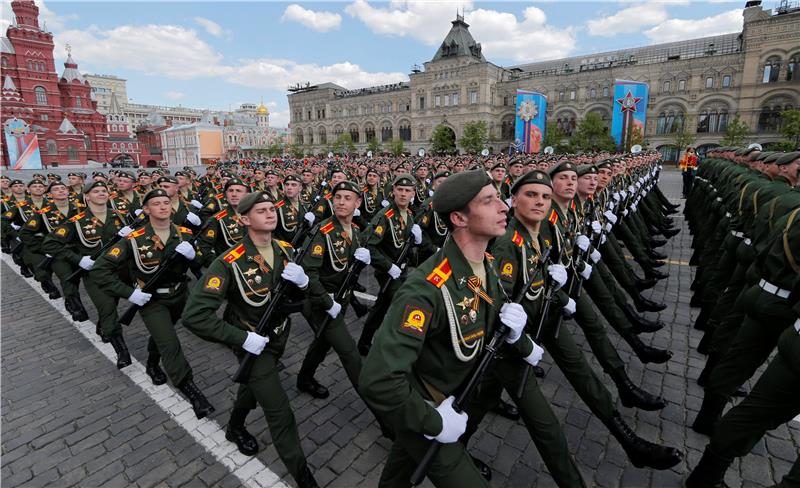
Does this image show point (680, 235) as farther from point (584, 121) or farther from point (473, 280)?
point (584, 121)

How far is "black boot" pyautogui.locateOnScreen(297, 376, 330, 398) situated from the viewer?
495 centimetres

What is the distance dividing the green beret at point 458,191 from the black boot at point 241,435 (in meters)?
3.05

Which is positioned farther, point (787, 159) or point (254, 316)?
point (787, 159)

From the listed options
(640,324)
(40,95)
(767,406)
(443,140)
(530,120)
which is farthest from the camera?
(443,140)

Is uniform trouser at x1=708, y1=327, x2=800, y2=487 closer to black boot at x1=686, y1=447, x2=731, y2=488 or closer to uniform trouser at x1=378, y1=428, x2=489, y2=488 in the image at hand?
black boot at x1=686, y1=447, x2=731, y2=488

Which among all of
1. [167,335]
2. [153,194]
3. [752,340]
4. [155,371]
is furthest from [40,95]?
[752,340]

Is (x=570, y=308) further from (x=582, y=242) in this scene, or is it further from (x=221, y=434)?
(x=221, y=434)

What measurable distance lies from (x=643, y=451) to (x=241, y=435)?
385 cm

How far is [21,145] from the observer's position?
49.8m

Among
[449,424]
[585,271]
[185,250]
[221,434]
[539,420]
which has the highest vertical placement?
[185,250]

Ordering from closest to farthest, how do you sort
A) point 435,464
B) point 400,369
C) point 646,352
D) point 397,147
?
point 400,369
point 435,464
point 646,352
point 397,147

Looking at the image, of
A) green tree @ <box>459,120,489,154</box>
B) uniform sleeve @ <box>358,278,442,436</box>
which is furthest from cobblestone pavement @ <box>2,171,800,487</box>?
green tree @ <box>459,120,489,154</box>

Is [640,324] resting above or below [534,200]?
below

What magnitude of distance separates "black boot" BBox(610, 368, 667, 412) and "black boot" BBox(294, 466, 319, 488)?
3315mm
